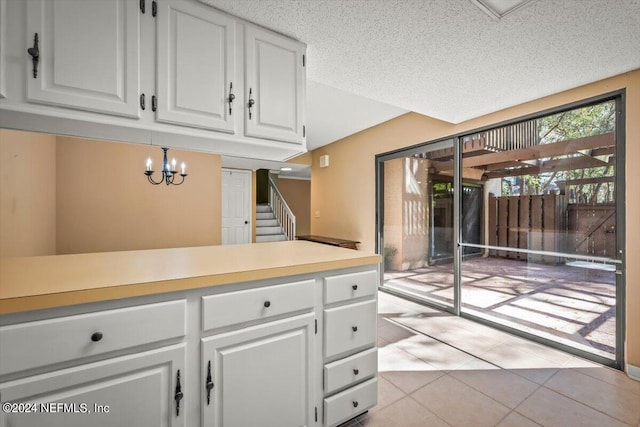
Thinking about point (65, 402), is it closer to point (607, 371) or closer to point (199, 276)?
point (199, 276)

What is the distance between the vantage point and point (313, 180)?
6.15 m

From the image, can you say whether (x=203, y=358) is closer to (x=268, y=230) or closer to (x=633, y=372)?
(x=633, y=372)

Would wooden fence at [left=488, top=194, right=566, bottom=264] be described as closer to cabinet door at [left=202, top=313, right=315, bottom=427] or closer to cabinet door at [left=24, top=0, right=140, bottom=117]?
cabinet door at [left=202, top=313, right=315, bottom=427]

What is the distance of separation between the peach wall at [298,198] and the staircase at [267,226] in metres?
1.40

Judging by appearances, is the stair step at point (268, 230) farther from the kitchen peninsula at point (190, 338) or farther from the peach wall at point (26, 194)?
the kitchen peninsula at point (190, 338)

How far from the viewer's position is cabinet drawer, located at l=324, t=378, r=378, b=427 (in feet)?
4.94

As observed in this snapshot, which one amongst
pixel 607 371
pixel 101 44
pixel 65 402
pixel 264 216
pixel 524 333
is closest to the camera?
pixel 65 402

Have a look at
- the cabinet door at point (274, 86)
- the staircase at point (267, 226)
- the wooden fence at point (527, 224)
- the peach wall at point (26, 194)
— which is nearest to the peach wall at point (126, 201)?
the peach wall at point (26, 194)

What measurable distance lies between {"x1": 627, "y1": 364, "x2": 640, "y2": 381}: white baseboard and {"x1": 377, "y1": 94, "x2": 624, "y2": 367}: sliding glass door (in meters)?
0.11

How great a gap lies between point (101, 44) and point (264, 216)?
7.12 m

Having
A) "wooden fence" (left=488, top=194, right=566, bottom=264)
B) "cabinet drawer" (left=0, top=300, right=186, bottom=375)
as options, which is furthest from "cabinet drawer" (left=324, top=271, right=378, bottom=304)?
"wooden fence" (left=488, top=194, right=566, bottom=264)

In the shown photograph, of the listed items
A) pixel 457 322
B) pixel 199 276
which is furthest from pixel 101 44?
pixel 457 322

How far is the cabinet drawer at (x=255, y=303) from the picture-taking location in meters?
1.19

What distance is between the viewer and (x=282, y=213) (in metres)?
7.96
